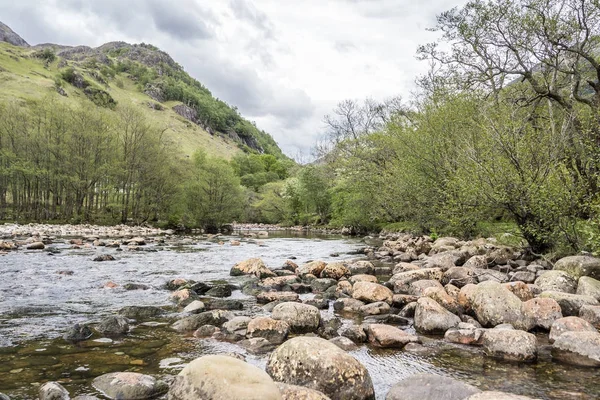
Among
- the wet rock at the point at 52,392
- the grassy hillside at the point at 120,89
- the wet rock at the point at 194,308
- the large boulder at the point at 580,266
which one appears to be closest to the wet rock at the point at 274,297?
the wet rock at the point at 194,308

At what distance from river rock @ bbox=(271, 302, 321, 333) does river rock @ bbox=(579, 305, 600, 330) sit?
5.36 metres

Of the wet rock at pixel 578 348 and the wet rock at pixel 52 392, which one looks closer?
the wet rock at pixel 52 392

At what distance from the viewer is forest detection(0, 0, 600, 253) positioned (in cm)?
1366

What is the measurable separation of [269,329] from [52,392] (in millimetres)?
3681

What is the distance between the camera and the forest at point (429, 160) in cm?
1366

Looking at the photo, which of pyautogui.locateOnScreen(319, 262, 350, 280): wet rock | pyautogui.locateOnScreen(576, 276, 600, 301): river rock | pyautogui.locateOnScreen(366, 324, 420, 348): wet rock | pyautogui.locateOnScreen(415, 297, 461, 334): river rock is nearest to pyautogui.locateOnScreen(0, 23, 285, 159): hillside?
pyautogui.locateOnScreen(319, 262, 350, 280): wet rock

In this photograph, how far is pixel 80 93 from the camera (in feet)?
443

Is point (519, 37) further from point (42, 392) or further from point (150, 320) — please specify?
point (42, 392)

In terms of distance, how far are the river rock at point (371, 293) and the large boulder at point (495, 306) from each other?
225cm

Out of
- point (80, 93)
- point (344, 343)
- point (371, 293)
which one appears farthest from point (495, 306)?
point (80, 93)

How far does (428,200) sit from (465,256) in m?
10.4

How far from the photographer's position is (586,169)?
13727 mm

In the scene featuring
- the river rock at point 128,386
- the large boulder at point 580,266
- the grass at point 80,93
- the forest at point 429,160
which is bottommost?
the river rock at point 128,386

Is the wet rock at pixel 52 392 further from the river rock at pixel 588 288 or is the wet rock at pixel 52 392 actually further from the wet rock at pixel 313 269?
the river rock at pixel 588 288
